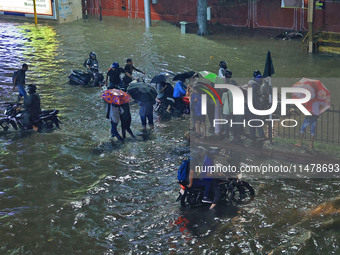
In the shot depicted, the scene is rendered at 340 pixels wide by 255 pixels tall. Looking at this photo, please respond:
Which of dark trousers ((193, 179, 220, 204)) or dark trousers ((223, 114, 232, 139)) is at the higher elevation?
dark trousers ((223, 114, 232, 139))

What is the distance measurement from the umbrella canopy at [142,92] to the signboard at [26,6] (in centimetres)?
2248

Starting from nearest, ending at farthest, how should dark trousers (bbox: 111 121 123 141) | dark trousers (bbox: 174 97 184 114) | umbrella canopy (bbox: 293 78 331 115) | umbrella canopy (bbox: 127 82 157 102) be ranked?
umbrella canopy (bbox: 293 78 331 115), dark trousers (bbox: 111 121 123 141), umbrella canopy (bbox: 127 82 157 102), dark trousers (bbox: 174 97 184 114)

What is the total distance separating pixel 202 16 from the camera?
3188cm

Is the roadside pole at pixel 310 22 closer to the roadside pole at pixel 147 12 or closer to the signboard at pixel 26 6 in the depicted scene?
the roadside pole at pixel 147 12

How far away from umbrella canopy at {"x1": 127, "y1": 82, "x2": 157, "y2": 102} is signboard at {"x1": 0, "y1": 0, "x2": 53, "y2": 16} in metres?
22.5

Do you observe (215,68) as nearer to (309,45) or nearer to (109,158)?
(309,45)

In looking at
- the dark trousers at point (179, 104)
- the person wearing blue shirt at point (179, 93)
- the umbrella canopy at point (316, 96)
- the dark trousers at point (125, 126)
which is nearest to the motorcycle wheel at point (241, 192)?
the umbrella canopy at point (316, 96)

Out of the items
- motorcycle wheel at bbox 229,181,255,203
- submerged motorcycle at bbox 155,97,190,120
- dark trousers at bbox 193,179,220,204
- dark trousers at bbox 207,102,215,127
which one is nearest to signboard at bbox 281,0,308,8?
submerged motorcycle at bbox 155,97,190,120

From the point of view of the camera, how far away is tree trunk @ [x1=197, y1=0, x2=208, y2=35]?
104ft

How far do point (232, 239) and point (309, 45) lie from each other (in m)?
18.7

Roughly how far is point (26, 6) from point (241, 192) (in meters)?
30.0

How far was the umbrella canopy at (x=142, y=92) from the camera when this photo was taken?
1622cm

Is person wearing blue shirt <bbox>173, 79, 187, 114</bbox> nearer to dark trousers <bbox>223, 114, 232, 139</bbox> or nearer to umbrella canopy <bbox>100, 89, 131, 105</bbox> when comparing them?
dark trousers <bbox>223, 114, 232, 139</bbox>

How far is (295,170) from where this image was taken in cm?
1350
